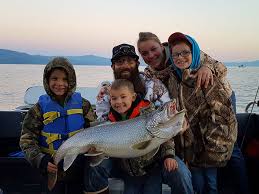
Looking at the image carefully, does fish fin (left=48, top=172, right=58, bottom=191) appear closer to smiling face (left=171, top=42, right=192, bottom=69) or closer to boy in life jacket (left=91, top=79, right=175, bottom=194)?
boy in life jacket (left=91, top=79, right=175, bottom=194)

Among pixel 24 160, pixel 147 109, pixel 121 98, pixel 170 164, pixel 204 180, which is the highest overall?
pixel 121 98

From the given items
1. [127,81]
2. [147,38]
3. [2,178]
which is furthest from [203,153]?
[2,178]

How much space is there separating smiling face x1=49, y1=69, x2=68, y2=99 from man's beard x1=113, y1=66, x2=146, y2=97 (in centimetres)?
67

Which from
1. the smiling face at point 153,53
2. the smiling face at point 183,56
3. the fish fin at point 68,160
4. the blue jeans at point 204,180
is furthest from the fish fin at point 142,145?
the smiling face at point 153,53

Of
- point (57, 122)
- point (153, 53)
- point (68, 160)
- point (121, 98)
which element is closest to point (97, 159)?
point (68, 160)

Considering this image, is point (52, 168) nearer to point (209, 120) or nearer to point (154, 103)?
point (154, 103)

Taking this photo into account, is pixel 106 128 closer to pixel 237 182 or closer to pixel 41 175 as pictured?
pixel 41 175

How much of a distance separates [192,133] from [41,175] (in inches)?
78.0

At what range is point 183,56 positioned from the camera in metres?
4.31

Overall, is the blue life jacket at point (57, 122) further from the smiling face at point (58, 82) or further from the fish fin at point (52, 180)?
the fish fin at point (52, 180)

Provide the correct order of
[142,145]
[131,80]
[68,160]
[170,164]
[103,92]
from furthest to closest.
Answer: [103,92] < [131,80] < [68,160] < [170,164] < [142,145]

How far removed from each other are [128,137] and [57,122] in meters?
1.15

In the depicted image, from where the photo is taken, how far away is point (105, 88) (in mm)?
4770

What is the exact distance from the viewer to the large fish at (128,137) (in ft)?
12.2
